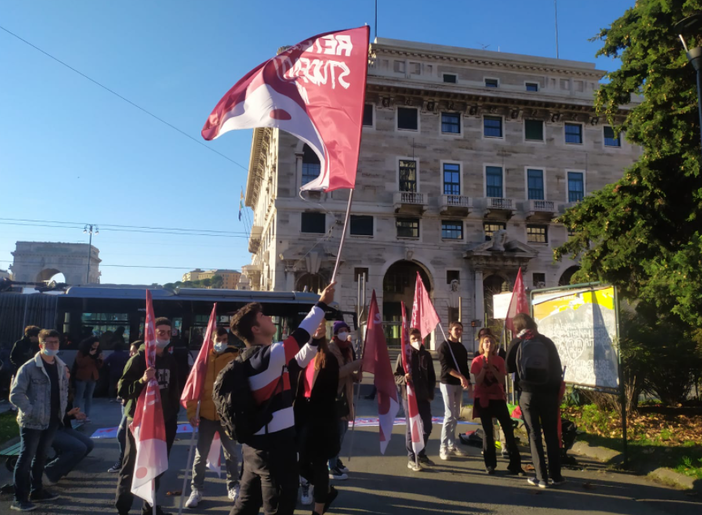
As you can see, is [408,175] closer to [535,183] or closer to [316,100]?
[535,183]

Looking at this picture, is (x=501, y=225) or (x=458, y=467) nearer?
(x=458, y=467)

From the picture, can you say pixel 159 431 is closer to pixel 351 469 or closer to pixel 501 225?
pixel 351 469

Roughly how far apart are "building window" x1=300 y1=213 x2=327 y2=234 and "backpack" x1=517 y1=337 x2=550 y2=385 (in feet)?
93.1

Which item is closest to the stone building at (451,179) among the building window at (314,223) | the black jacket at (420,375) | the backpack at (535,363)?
the building window at (314,223)

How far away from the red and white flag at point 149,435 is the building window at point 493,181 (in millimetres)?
34229

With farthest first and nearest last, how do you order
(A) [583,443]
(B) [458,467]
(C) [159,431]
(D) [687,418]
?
(D) [687,418]
(A) [583,443]
(B) [458,467]
(C) [159,431]

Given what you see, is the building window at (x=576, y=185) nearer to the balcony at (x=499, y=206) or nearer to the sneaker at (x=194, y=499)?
the balcony at (x=499, y=206)

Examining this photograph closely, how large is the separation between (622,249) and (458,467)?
Result: 6.24 meters

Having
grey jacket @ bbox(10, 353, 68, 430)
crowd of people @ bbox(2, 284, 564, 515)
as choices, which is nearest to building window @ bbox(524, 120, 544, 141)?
crowd of people @ bbox(2, 284, 564, 515)

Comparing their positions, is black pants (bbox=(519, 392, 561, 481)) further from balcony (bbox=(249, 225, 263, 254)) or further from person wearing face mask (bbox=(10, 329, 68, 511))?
balcony (bbox=(249, 225, 263, 254))

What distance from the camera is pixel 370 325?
710cm

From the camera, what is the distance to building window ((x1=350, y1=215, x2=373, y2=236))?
35.2 metres

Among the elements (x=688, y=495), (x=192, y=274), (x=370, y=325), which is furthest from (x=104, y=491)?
(x=192, y=274)

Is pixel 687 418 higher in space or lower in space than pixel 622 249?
lower
